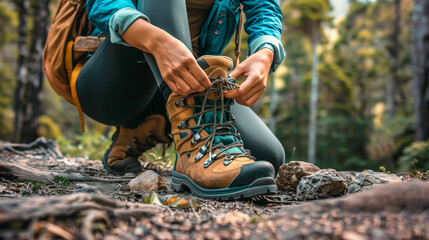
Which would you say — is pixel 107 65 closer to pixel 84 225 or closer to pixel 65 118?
pixel 84 225

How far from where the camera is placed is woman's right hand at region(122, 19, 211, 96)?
4.32 feet

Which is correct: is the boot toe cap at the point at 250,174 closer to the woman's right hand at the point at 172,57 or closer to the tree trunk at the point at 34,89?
the woman's right hand at the point at 172,57

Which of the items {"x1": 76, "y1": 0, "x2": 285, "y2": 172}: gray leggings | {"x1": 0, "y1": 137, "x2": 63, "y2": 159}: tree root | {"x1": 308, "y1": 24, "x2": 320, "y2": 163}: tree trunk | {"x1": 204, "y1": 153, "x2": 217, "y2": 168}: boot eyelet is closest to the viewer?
{"x1": 204, "y1": 153, "x2": 217, "y2": 168}: boot eyelet

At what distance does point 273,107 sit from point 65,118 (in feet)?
43.7

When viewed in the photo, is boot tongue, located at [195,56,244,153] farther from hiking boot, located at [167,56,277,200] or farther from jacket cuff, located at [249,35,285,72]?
jacket cuff, located at [249,35,285,72]

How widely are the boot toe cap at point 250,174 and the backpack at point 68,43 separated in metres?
1.15

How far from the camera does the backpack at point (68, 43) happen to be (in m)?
1.81

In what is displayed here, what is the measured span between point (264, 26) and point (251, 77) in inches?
21.5

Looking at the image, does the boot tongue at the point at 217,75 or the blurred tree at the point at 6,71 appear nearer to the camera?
the boot tongue at the point at 217,75

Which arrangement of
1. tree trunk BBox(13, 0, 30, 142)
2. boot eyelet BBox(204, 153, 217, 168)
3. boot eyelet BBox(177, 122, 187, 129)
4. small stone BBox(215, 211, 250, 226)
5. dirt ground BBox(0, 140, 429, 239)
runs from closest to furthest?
dirt ground BBox(0, 140, 429, 239) < small stone BBox(215, 211, 250, 226) < boot eyelet BBox(204, 153, 217, 168) < boot eyelet BBox(177, 122, 187, 129) < tree trunk BBox(13, 0, 30, 142)

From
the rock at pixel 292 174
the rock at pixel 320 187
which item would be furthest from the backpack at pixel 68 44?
the rock at pixel 320 187

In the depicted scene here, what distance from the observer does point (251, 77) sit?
4.71ft

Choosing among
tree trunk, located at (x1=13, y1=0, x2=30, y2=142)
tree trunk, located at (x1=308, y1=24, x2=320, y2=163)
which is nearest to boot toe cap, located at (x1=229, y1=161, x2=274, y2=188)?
tree trunk, located at (x1=13, y1=0, x2=30, y2=142)

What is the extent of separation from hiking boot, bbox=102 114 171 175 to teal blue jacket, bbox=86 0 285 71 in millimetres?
600
